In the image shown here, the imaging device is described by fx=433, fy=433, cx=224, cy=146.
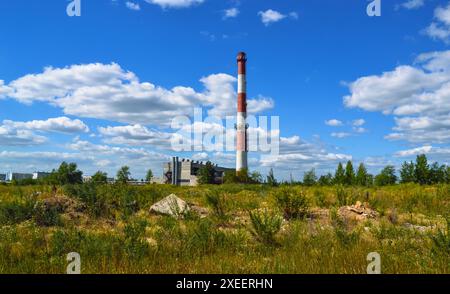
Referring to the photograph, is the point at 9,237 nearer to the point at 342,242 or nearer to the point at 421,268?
the point at 342,242

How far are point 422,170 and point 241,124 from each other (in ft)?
80.3

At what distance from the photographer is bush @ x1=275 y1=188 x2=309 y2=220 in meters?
12.3

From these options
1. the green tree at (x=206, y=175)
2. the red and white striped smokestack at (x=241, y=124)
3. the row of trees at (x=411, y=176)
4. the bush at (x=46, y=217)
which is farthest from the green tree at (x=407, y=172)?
the bush at (x=46, y=217)

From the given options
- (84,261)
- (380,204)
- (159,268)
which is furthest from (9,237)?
(380,204)

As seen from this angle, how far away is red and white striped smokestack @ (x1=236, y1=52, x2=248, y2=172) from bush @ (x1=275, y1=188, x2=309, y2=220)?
47651mm

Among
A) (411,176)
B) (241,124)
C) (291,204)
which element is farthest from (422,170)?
(291,204)

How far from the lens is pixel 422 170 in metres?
56.1

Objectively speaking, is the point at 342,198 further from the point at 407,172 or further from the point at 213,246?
the point at 407,172

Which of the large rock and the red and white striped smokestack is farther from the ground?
the red and white striped smokestack

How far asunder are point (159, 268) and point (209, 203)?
724cm

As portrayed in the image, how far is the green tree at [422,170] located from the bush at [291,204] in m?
48.3

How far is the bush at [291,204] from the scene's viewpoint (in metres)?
12.3

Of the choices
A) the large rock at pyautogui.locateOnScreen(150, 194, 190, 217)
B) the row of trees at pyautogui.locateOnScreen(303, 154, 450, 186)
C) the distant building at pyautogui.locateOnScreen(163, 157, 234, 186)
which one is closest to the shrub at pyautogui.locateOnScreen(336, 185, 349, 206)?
the large rock at pyautogui.locateOnScreen(150, 194, 190, 217)

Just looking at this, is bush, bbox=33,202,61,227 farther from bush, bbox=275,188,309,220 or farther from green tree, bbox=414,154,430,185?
green tree, bbox=414,154,430,185
